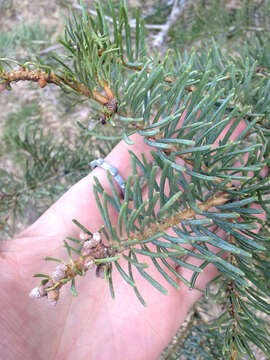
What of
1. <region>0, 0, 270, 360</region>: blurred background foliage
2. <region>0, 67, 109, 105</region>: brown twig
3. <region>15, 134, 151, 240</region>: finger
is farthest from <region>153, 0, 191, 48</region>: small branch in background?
<region>0, 67, 109, 105</region>: brown twig

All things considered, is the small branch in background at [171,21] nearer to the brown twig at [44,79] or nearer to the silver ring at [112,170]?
the silver ring at [112,170]

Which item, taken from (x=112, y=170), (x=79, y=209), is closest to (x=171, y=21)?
(x=112, y=170)

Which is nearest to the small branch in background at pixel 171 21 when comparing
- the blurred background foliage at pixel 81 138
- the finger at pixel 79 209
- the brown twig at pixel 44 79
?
the blurred background foliage at pixel 81 138

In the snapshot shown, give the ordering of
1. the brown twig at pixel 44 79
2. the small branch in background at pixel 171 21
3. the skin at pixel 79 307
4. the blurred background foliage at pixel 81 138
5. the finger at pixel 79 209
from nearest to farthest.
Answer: the brown twig at pixel 44 79 < the skin at pixel 79 307 < the finger at pixel 79 209 < the blurred background foliage at pixel 81 138 < the small branch in background at pixel 171 21

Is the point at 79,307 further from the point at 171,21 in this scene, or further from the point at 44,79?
the point at 171,21

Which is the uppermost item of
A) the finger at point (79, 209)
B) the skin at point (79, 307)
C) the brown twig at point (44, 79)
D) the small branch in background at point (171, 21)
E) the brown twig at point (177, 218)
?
the small branch in background at point (171, 21)

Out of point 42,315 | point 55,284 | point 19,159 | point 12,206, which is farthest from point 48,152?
point 55,284

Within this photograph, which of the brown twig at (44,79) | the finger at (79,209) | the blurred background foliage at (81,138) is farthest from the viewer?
the blurred background foliage at (81,138)

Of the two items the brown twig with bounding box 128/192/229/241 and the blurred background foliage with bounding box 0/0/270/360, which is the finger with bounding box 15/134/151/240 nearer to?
the blurred background foliage with bounding box 0/0/270/360

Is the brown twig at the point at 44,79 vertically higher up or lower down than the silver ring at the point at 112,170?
higher up

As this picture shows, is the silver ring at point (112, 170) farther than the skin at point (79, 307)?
Yes
